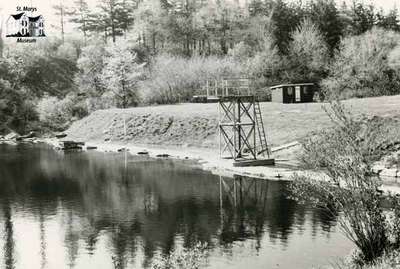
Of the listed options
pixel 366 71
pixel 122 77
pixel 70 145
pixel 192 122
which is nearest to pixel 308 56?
pixel 366 71

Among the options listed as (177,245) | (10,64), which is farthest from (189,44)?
(177,245)

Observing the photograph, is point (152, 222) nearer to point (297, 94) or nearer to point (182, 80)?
point (297, 94)

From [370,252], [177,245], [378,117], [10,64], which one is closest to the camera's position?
[370,252]

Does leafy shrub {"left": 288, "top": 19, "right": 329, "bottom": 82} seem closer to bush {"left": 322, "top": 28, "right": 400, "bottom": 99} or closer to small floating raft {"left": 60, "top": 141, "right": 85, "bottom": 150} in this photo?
bush {"left": 322, "top": 28, "right": 400, "bottom": 99}

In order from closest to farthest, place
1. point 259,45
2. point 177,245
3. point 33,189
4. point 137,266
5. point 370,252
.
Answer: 1. point 370,252
2. point 137,266
3. point 177,245
4. point 33,189
5. point 259,45

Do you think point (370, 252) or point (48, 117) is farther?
point (48, 117)

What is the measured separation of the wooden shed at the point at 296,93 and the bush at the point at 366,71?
4128 mm

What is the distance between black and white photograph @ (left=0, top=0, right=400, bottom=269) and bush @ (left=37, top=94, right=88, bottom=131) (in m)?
0.32

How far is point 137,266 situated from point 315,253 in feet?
25.6

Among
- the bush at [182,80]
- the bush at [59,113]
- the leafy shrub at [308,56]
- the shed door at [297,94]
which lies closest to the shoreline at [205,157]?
the bush at [59,113]

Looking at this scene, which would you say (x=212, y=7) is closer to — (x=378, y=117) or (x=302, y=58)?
(x=302, y=58)

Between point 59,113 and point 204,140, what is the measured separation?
134ft

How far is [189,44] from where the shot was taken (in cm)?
12638

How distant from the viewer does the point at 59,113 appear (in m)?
95.2
